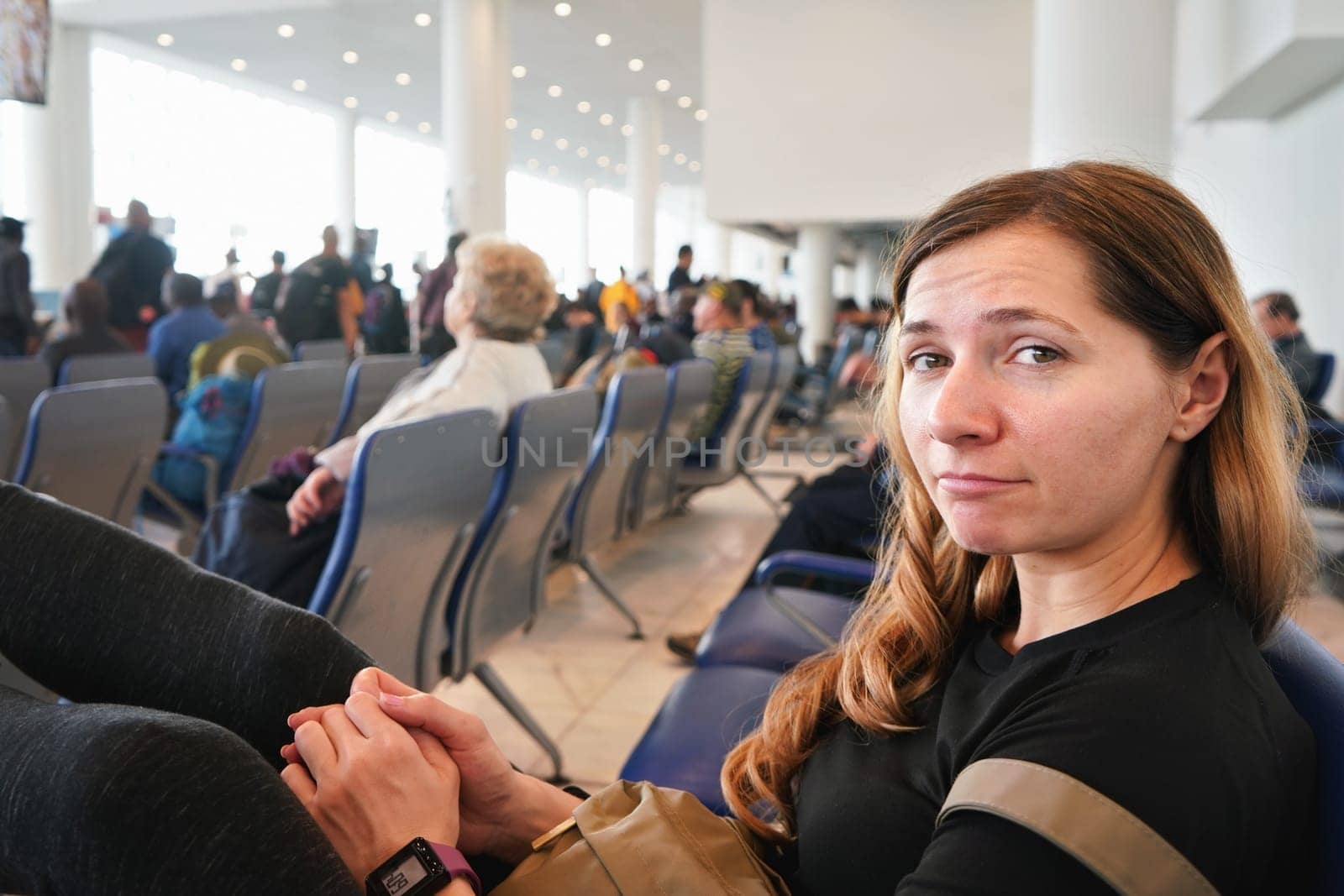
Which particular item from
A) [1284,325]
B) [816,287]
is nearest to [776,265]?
[816,287]

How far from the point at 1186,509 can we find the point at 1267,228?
27.6 feet

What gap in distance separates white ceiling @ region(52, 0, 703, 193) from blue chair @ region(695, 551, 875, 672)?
11.9 metres

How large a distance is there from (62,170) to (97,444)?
1212 centimetres

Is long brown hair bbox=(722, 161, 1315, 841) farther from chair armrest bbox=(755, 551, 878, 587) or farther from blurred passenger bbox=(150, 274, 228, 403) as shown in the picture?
blurred passenger bbox=(150, 274, 228, 403)

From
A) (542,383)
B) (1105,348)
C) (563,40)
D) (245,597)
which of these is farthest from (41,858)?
(563,40)

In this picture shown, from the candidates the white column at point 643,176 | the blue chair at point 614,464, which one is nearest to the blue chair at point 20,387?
the blue chair at point 614,464

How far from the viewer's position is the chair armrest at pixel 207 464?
3.43 m

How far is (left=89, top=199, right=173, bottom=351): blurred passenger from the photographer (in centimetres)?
640

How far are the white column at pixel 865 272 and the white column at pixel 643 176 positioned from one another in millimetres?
6482

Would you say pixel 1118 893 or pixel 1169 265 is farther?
pixel 1169 265

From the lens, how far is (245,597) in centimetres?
84

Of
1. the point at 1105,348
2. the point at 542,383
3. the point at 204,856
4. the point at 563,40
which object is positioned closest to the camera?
the point at 204,856

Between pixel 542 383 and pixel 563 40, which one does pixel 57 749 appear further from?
pixel 563 40

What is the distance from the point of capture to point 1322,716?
78 centimetres
